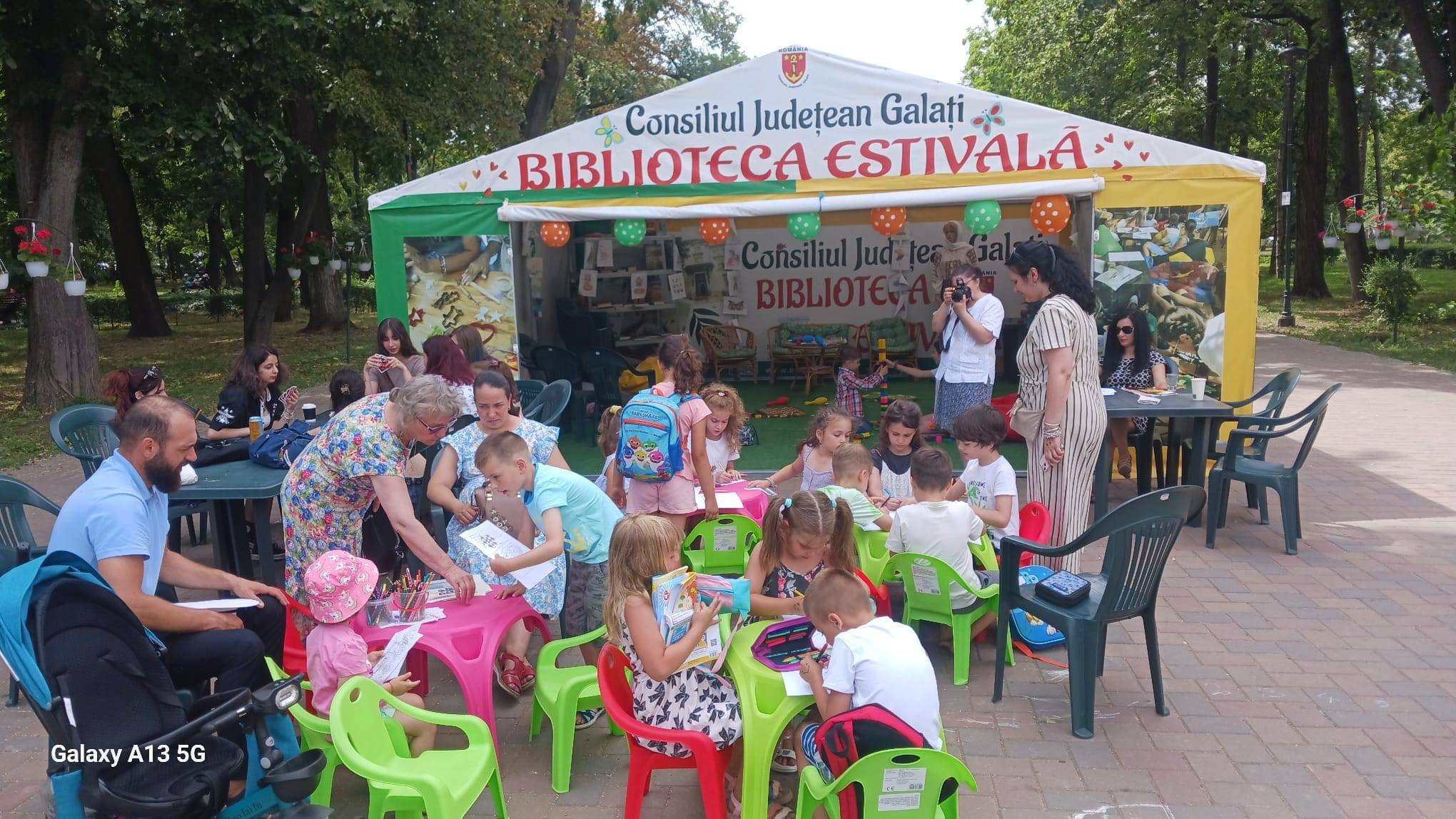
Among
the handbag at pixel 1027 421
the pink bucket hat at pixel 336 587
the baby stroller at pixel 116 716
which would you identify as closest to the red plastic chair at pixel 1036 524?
the handbag at pixel 1027 421

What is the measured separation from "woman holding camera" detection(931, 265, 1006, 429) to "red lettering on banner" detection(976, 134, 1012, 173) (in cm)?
96

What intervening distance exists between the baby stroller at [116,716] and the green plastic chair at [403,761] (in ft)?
0.64

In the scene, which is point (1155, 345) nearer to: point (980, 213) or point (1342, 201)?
point (980, 213)

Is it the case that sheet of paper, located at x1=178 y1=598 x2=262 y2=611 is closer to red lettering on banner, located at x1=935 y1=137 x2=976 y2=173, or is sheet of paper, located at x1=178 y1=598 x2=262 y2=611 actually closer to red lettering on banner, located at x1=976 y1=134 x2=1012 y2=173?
red lettering on banner, located at x1=935 y1=137 x2=976 y2=173

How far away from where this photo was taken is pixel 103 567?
3.24 meters

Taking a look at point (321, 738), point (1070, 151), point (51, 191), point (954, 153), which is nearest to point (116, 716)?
point (321, 738)

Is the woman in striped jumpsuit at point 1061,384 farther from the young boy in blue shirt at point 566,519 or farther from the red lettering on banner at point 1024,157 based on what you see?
the red lettering on banner at point 1024,157

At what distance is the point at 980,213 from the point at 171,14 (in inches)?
359

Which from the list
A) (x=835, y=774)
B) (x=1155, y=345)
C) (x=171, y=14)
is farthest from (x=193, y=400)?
(x=835, y=774)

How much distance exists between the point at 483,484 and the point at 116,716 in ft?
6.27

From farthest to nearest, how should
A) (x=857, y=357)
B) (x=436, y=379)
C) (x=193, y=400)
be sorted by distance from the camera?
(x=193, y=400) < (x=857, y=357) < (x=436, y=379)

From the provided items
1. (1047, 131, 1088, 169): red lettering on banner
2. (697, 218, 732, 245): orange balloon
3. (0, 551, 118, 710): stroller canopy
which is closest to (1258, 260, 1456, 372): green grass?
(1047, 131, 1088, 169): red lettering on banner

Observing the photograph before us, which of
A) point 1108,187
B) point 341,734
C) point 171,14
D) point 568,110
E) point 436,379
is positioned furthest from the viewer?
point 568,110

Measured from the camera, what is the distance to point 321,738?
3.26 m
